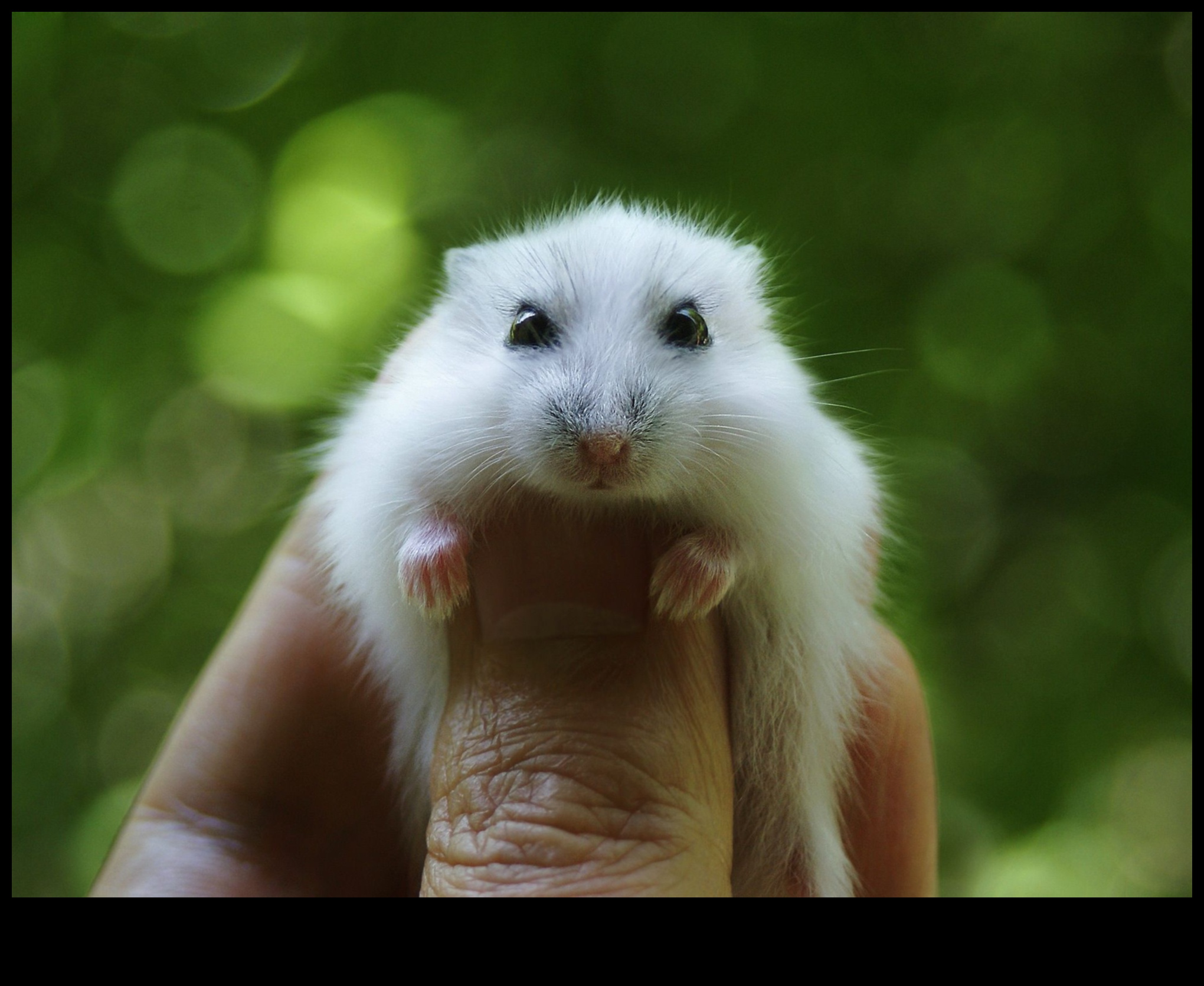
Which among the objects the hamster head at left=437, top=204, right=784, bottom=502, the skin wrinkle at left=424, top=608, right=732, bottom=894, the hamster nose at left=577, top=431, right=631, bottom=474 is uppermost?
the hamster head at left=437, top=204, right=784, bottom=502

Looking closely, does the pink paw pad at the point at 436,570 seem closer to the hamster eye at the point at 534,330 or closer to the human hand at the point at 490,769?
the human hand at the point at 490,769

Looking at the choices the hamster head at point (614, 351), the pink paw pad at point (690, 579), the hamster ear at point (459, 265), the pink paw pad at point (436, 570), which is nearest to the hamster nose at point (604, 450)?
the hamster head at point (614, 351)

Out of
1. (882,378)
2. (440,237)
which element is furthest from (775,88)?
(440,237)

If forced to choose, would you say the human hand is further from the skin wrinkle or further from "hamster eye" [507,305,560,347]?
"hamster eye" [507,305,560,347]

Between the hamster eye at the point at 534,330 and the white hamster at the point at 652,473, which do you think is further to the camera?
the hamster eye at the point at 534,330

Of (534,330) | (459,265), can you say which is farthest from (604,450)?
(459,265)

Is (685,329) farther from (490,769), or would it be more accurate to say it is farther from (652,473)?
(490,769)

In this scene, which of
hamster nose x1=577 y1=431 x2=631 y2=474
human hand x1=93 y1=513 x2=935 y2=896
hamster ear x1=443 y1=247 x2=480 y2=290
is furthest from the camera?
hamster ear x1=443 y1=247 x2=480 y2=290

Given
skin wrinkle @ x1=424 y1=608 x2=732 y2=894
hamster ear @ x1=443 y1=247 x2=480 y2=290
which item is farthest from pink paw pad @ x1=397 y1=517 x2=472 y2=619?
hamster ear @ x1=443 y1=247 x2=480 y2=290
